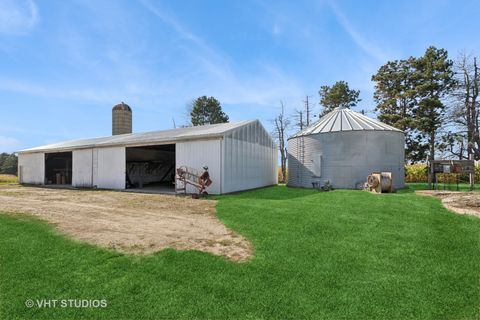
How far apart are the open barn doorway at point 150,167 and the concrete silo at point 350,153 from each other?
10750 millimetres

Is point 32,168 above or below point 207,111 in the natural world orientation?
below

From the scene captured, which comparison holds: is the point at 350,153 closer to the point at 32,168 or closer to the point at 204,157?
the point at 204,157

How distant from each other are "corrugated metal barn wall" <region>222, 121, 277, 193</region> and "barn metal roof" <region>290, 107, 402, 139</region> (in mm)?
2790

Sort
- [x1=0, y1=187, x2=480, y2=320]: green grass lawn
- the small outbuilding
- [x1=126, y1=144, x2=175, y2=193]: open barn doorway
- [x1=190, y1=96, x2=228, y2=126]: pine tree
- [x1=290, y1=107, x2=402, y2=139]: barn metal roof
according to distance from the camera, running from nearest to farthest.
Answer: [x1=0, y1=187, x2=480, y2=320]: green grass lawn
the small outbuilding
[x1=290, y1=107, x2=402, y2=139]: barn metal roof
[x1=126, y1=144, x2=175, y2=193]: open barn doorway
[x1=190, y1=96, x2=228, y2=126]: pine tree

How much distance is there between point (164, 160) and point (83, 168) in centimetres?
718

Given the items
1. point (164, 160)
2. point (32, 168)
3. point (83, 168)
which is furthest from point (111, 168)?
point (32, 168)

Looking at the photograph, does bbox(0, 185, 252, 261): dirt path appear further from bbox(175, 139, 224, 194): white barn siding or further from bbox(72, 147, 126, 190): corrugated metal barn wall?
bbox(72, 147, 126, 190): corrugated metal barn wall

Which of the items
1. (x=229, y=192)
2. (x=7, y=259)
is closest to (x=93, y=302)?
(x=7, y=259)

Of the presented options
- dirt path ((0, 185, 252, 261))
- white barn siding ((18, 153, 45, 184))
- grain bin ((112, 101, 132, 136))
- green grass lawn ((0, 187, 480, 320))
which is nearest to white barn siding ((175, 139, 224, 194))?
dirt path ((0, 185, 252, 261))

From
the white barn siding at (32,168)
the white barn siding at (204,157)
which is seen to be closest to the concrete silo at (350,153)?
the white barn siding at (204,157)

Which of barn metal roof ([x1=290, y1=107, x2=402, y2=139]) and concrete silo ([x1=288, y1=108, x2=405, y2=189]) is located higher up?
barn metal roof ([x1=290, y1=107, x2=402, y2=139])

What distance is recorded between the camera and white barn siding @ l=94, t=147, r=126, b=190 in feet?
63.5

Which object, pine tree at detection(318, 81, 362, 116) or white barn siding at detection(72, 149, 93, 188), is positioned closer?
white barn siding at detection(72, 149, 93, 188)

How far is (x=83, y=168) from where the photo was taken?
21.6m
